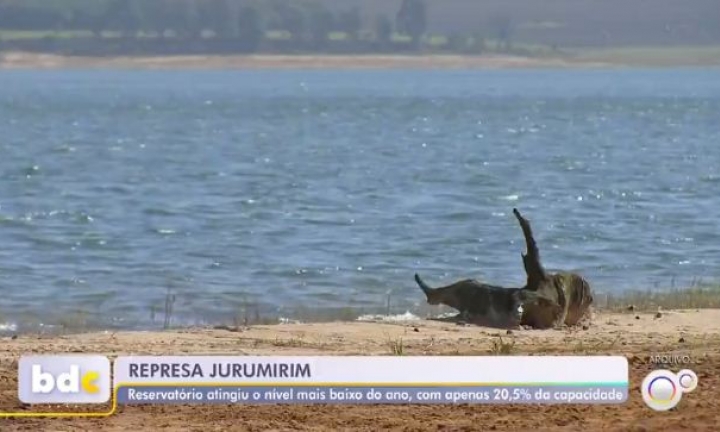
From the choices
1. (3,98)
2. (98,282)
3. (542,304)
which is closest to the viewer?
(542,304)

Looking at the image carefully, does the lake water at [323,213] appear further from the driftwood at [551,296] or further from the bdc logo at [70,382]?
the bdc logo at [70,382]

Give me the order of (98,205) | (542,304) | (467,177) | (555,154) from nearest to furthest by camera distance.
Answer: (542,304) < (98,205) < (467,177) < (555,154)

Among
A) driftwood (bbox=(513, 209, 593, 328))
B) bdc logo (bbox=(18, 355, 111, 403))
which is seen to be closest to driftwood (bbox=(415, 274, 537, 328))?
driftwood (bbox=(513, 209, 593, 328))

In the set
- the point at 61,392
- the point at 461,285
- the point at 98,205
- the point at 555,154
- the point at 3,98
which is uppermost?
the point at 3,98

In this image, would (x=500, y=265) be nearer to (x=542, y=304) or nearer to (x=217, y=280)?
(x=217, y=280)

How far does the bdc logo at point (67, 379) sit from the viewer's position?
39.6ft

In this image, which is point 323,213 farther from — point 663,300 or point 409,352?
point 409,352

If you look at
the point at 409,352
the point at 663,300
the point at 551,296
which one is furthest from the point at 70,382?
the point at 663,300

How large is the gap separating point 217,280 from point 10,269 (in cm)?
329

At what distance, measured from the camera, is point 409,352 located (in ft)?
50.7

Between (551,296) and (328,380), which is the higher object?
(551,296)

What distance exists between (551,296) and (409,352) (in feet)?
11.4

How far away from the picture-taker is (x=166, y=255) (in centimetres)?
3030

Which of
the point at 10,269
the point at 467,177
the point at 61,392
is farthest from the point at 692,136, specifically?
the point at 61,392
